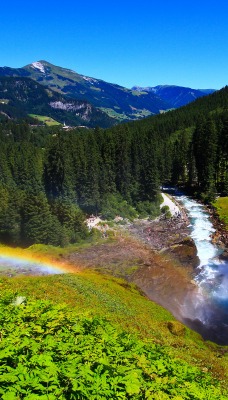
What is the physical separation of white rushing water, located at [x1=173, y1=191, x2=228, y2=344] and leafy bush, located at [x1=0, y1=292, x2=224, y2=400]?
88.1ft

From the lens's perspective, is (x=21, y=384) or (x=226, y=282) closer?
(x=21, y=384)

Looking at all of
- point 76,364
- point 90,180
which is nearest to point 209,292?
point 76,364

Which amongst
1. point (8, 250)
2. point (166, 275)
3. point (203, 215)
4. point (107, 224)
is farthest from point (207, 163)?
point (8, 250)

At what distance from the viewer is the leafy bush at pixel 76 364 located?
8.22m

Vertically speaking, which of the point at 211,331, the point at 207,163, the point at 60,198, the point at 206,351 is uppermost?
the point at 207,163

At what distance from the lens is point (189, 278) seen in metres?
50.9

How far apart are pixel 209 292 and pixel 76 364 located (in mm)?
40555

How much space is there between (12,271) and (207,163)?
60262 millimetres

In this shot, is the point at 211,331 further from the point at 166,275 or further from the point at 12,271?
the point at 12,271

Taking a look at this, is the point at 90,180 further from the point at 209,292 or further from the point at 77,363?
the point at 77,363

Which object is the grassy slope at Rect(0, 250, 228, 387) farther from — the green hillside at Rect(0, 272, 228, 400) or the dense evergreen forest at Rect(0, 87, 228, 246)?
the dense evergreen forest at Rect(0, 87, 228, 246)

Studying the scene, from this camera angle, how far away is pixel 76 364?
945cm

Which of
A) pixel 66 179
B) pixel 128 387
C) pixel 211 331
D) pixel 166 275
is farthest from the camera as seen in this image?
pixel 66 179

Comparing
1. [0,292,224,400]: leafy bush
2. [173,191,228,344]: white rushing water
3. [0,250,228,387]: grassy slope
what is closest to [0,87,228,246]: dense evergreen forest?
[173,191,228,344]: white rushing water
